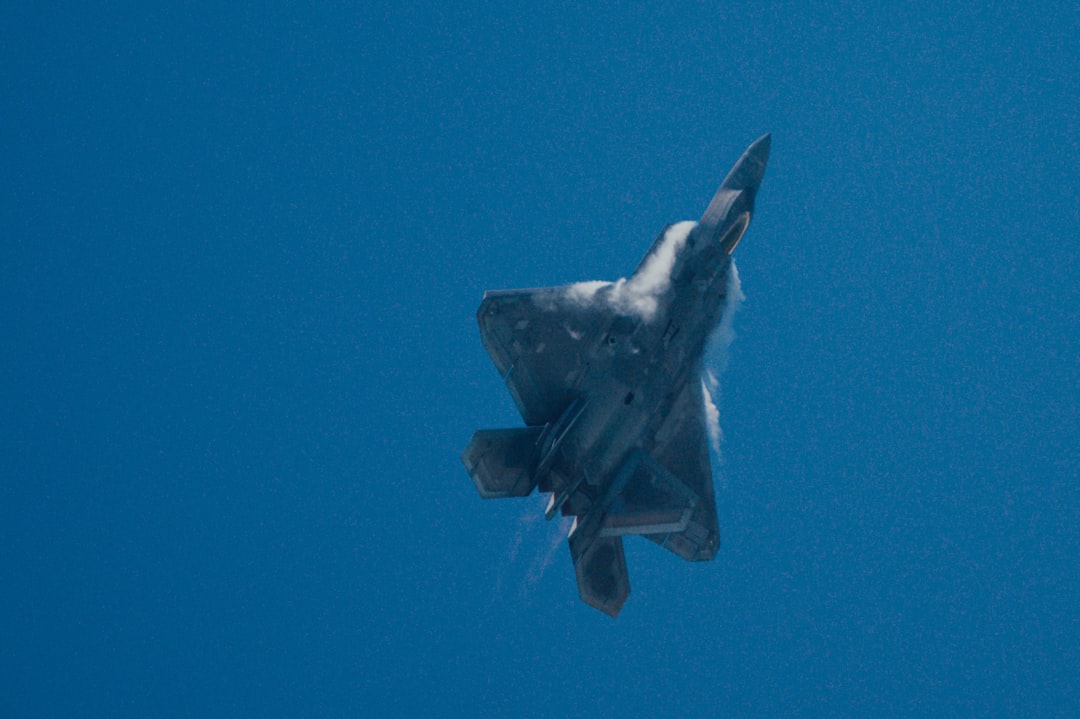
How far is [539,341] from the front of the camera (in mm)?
35938

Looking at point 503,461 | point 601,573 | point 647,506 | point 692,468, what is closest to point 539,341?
point 503,461

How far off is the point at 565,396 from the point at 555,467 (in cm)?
245

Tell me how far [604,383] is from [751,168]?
976 cm

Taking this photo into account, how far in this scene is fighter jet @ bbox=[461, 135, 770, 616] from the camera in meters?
35.6

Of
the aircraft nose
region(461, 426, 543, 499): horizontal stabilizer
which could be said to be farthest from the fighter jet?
the aircraft nose

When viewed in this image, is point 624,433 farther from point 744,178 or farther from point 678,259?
point 744,178

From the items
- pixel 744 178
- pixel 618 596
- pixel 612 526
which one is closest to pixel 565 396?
pixel 612 526

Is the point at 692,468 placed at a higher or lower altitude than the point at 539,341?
lower

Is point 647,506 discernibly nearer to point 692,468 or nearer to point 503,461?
point 692,468

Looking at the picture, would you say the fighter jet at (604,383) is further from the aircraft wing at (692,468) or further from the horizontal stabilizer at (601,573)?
the aircraft wing at (692,468)

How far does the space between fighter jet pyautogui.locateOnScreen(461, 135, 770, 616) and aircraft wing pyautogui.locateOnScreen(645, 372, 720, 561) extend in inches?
82.6

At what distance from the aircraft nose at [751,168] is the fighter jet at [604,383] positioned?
0.34 metres

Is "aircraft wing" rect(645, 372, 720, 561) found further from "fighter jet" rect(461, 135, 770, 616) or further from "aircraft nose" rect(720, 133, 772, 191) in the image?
"aircraft nose" rect(720, 133, 772, 191)

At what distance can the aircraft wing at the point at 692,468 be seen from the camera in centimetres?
4016
